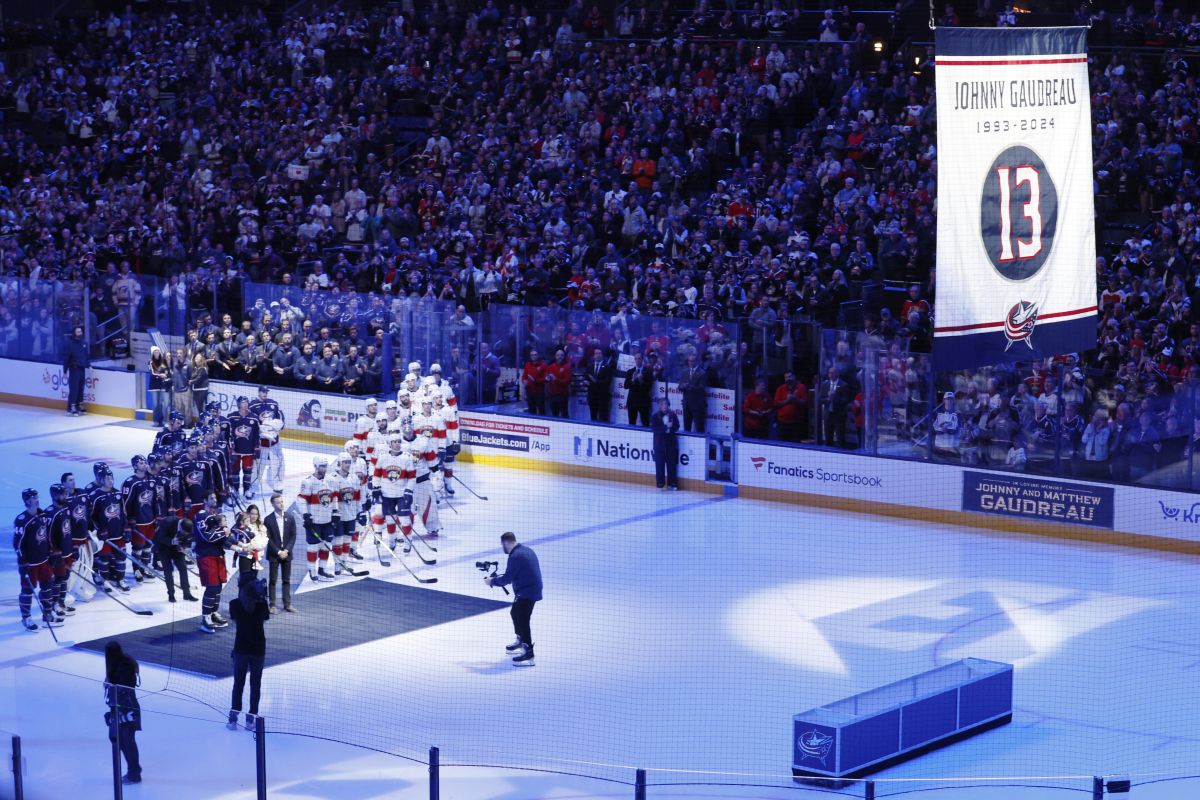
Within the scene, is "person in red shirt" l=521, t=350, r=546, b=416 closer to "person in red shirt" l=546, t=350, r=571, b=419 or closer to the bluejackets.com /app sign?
"person in red shirt" l=546, t=350, r=571, b=419

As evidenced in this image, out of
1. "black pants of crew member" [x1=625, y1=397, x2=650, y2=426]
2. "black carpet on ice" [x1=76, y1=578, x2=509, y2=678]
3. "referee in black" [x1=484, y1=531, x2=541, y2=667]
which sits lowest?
"black carpet on ice" [x1=76, y1=578, x2=509, y2=678]

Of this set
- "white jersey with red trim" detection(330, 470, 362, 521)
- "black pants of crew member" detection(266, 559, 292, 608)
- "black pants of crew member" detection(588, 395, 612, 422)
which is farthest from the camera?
"black pants of crew member" detection(588, 395, 612, 422)

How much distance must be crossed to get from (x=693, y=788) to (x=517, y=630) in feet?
15.2

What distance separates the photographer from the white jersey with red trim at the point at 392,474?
20.2m

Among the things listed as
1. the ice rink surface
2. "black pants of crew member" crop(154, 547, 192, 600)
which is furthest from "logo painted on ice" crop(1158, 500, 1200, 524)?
"black pants of crew member" crop(154, 547, 192, 600)

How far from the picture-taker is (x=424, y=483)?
21.0 meters

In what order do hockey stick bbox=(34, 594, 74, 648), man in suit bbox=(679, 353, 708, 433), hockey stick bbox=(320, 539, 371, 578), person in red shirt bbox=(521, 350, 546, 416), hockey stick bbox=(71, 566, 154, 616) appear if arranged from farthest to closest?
person in red shirt bbox=(521, 350, 546, 416), man in suit bbox=(679, 353, 708, 433), hockey stick bbox=(320, 539, 371, 578), hockey stick bbox=(71, 566, 154, 616), hockey stick bbox=(34, 594, 74, 648)

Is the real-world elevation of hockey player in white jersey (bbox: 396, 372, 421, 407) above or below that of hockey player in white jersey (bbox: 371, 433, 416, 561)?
above

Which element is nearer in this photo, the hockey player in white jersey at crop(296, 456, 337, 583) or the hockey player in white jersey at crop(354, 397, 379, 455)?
the hockey player in white jersey at crop(296, 456, 337, 583)

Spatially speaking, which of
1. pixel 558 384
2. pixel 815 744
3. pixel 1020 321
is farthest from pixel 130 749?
pixel 558 384

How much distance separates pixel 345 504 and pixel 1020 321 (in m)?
9.74

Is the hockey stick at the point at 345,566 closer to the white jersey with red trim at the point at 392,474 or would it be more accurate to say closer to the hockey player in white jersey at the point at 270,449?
the white jersey with red trim at the point at 392,474

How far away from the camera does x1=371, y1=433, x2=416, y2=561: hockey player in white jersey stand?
66.4ft

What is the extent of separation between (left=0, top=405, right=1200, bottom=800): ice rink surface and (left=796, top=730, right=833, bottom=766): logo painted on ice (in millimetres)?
362
